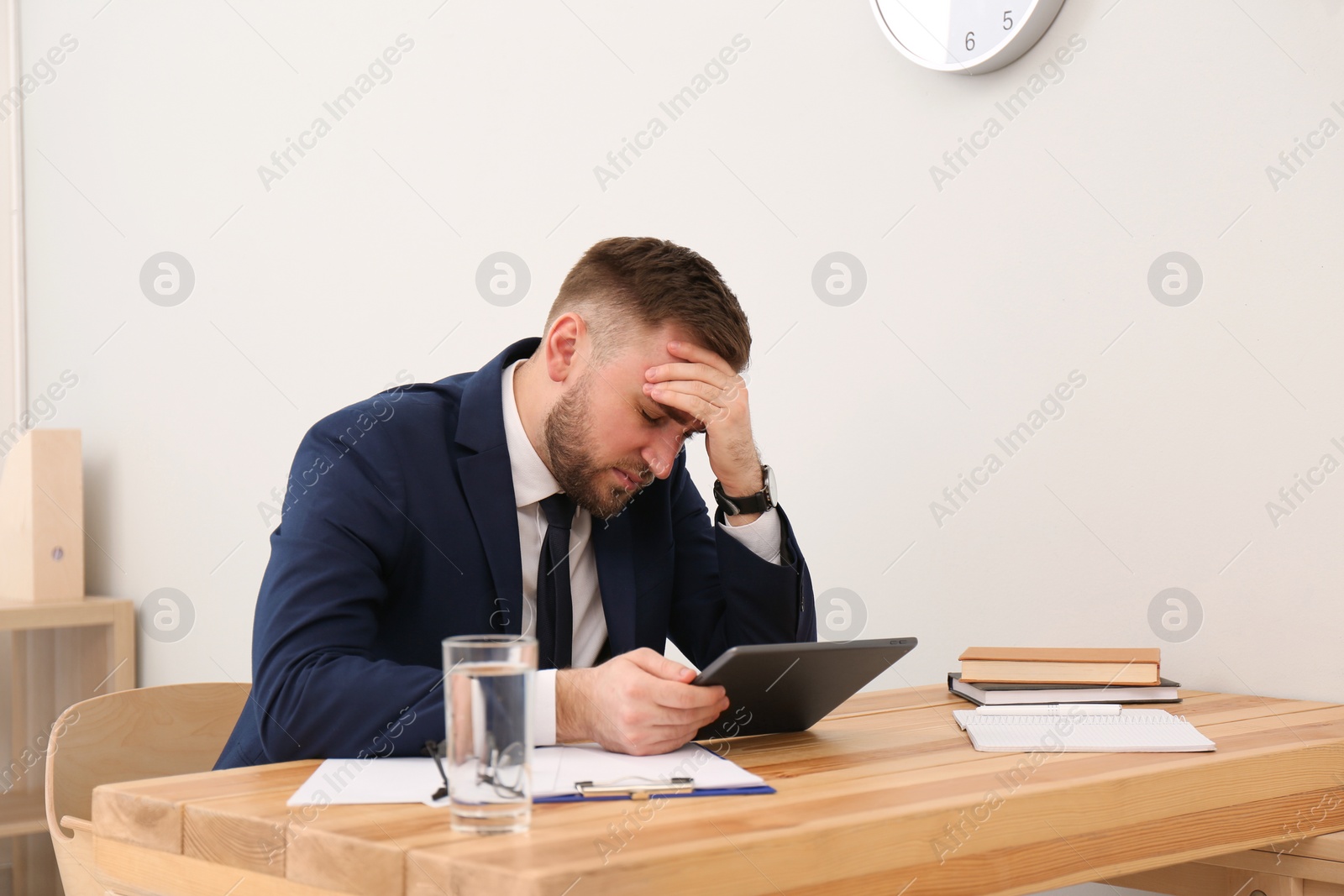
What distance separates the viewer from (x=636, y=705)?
107cm

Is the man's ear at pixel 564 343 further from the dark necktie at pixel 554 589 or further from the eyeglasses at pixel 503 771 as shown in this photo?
the eyeglasses at pixel 503 771

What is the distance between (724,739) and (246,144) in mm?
2577

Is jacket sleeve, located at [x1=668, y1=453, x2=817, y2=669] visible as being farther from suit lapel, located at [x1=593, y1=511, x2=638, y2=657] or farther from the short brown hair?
the short brown hair

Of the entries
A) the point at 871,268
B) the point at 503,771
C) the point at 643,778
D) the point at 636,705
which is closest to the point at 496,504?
the point at 636,705

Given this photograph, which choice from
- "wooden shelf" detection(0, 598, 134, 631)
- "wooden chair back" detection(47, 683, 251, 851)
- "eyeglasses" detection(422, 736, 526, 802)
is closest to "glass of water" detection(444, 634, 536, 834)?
"eyeglasses" detection(422, 736, 526, 802)

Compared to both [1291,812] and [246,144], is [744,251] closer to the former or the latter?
[1291,812]

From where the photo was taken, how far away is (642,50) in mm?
2367

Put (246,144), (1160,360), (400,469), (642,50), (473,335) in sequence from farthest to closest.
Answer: (246,144) → (473,335) → (642,50) → (1160,360) → (400,469)

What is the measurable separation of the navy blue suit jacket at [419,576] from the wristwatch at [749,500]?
3cm

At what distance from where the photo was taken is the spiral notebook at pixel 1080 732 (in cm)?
116

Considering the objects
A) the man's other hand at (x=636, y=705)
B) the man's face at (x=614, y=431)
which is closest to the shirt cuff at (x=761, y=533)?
the man's face at (x=614, y=431)

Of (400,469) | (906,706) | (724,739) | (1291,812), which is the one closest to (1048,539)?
(906,706)

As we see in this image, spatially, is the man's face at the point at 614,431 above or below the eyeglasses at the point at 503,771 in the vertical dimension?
above

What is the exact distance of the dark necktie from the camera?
157cm
